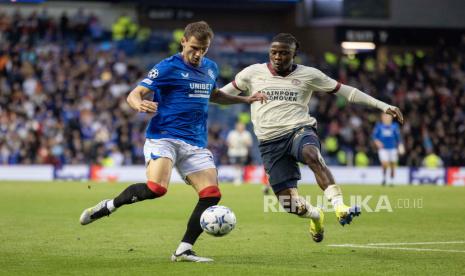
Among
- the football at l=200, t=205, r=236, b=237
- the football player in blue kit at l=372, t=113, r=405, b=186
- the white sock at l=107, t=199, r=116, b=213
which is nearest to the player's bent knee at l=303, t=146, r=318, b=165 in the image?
the football at l=200, t=205, r=236, b=237

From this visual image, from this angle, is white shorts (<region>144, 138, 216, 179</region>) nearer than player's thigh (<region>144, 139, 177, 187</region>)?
No

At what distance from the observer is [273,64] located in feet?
38.9

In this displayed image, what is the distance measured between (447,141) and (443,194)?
12198 mm

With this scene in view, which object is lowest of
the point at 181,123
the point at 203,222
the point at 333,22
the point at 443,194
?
the point at 443,194

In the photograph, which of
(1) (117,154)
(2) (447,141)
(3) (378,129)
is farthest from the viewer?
(2) (447,141)

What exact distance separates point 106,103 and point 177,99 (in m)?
25.8

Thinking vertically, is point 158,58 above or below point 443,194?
above

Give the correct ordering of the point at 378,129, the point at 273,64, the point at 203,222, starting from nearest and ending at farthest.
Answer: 1. the point at 203,222
2. the point at 273,64
3. the point at 378,129

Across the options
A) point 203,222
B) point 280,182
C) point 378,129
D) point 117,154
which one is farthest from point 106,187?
point 203,222

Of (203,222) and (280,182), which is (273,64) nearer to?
(280,182)

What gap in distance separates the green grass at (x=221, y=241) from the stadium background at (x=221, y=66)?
1296cm

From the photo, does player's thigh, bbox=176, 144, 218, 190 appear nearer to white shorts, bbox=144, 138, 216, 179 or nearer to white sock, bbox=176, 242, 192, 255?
white shorts, bbox=144, 138, 216, 179

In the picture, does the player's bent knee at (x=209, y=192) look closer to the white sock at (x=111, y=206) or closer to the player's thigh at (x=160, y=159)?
the player's thigh at (x=160, y=159)

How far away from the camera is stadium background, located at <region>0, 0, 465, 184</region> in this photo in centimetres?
3469
